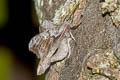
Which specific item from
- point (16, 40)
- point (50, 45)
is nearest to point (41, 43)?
point (50, 45)

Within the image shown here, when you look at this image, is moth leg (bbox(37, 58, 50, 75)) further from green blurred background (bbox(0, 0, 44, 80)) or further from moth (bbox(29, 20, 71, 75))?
green blurred background (bbox(0, 0, 44, 80))

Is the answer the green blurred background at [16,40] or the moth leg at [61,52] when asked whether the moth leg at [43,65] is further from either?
the green blurred background at [16,40]

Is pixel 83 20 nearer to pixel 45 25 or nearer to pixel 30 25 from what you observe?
pixel 45 25

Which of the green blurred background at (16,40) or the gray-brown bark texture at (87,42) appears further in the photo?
the green blurred background at (16,40)

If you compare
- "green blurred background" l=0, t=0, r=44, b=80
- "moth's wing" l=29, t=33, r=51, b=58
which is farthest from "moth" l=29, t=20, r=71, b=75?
"green blurred background" l=0, t=0, r=44, b=80

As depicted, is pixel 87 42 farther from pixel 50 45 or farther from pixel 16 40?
pixel 16 40

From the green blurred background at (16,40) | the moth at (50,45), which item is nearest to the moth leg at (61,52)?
the moth at (50,45)
